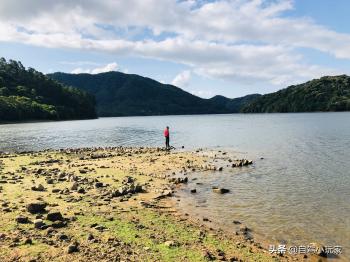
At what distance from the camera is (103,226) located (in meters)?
18.5

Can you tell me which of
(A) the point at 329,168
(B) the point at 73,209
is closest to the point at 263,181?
(A) the point at 329,168

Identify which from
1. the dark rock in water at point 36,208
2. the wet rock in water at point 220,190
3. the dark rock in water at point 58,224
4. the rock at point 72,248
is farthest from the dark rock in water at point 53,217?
the wet rock in water at point 220,190

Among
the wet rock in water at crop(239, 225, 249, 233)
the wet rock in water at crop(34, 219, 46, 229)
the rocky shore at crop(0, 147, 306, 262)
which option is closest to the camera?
the rocky shore at crop(0, 147, 306, 262)

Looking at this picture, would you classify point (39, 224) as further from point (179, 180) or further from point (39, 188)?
point (179, 180)

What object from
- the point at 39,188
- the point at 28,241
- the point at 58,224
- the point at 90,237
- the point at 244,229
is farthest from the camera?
the point at 39,188

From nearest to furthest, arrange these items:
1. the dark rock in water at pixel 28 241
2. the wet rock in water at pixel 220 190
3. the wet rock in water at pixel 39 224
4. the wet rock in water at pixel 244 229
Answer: the dark rock in water at pixel 28 241, the wet rock in water at pixel 39 224, the wet rock in water at pixel 244 229, the wet rock in water at pixel 220 190

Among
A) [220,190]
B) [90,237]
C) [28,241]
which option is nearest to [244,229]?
[90,237]

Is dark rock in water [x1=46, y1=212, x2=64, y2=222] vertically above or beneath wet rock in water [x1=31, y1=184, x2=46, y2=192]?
above

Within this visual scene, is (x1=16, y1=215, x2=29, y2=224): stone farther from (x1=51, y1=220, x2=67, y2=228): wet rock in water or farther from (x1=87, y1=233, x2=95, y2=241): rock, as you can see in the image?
(x1=87, y1=233, x2=95, y2=241): rock

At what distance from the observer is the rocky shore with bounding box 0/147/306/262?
1517 centimetres

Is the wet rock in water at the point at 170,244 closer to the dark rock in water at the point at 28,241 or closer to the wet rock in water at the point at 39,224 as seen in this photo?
the dark rock in water at the point at 28,241

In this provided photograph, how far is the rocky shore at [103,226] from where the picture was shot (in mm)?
15172

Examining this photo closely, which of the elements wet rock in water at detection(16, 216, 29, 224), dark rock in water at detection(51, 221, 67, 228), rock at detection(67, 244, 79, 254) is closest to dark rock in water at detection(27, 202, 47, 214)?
wet rock in water at detection(16, 216, 29, 224)

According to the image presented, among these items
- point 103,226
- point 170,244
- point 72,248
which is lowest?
point 170,244
